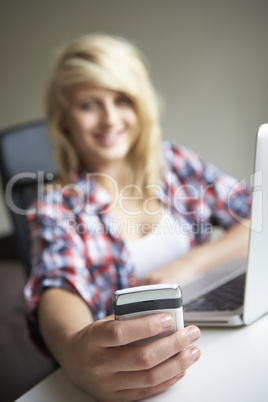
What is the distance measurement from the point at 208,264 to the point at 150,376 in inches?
19.4

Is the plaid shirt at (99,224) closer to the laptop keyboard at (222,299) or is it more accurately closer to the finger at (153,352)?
the laptop keyboard at (222,299)

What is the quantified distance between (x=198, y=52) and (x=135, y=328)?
6.43ft

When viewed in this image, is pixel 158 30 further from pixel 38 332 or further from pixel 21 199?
pixel 38 332

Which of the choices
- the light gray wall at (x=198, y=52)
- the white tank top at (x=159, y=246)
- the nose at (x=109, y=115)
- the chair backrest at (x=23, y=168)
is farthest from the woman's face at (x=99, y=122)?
the light gray wall at (x=198, y=52)

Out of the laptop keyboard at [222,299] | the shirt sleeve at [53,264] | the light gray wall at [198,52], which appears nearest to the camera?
the laptop keyboard at [222,299]

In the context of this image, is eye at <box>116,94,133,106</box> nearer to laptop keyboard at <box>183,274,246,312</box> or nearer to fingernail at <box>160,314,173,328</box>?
laptop keyboard at <box>183,274,246,312</box>

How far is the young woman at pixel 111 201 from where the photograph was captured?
823 millimetres

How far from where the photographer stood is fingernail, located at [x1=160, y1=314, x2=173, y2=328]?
42 cm

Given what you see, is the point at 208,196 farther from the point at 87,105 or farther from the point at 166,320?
the point at 166,320

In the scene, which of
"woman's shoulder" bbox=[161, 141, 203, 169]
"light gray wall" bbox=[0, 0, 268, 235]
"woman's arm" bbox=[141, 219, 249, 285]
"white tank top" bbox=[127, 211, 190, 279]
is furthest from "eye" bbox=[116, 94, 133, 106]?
"light gray wall" bbox=[0, 0, 268, 235]

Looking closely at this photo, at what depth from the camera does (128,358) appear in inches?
17.4

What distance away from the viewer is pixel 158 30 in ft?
7.32

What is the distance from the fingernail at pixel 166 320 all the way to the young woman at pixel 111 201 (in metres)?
0.24

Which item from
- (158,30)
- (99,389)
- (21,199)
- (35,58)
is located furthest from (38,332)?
(35,58)
